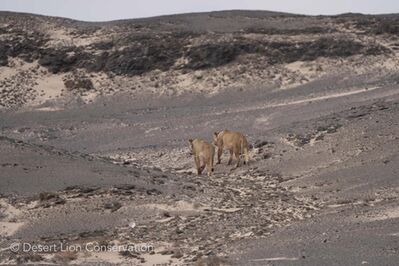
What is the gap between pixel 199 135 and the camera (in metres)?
32.1

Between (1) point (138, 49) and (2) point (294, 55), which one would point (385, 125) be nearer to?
(2) point (294, 55)

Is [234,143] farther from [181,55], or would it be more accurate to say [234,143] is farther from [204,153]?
[181,55]

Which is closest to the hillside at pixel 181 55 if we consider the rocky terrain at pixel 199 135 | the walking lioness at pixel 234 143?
the rocky terrain at pixel 199 135

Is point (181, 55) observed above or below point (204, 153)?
above

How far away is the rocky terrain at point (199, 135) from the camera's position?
543 inches

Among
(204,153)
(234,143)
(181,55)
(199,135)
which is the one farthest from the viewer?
(181,55)

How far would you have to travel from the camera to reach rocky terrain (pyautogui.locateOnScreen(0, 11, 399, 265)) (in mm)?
13781

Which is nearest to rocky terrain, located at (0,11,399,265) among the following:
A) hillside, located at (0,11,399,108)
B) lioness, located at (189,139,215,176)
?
hillside, located at (0,11,399,108)

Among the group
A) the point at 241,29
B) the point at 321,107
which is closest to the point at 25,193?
the point at 321,107

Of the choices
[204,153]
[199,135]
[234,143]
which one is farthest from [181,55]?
[204,153]

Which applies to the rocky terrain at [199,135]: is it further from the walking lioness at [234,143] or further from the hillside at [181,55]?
the walking lioness at [234,143]

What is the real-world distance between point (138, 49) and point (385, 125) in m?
31.7

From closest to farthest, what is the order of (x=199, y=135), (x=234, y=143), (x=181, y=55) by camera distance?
1. (x=234, y=143)
2. (x=199, y=135)
3. (x=181, y=55)

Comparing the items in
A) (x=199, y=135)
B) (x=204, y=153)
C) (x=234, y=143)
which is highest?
(x=234, y=143)
